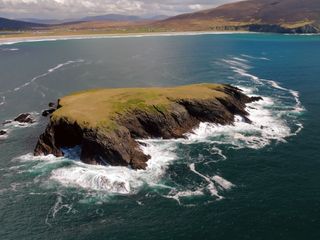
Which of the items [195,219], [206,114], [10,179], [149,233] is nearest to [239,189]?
[195,219]

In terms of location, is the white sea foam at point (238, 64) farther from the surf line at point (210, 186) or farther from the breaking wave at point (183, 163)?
the surf line at point (210, 186)

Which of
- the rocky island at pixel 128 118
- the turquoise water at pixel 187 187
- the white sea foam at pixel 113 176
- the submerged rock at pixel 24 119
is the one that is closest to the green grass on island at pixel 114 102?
the rocky island at pixel 128 118

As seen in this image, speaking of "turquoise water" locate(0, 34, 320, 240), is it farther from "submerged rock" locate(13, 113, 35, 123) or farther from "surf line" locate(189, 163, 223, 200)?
"submerged rock" locate(13, 113, 35, 123)

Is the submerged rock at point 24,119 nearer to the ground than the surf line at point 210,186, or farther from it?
farther from it

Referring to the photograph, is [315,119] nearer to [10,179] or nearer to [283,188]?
[283,188]

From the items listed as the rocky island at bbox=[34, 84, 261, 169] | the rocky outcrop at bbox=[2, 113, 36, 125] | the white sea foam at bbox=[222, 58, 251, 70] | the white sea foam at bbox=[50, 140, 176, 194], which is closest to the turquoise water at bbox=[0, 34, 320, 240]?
the white sea foam at bbox=[50, 140, 176, 194]

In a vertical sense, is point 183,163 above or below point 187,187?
above

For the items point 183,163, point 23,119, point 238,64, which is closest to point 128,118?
point 183,163

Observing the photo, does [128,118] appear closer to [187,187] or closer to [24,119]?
[187,187]
